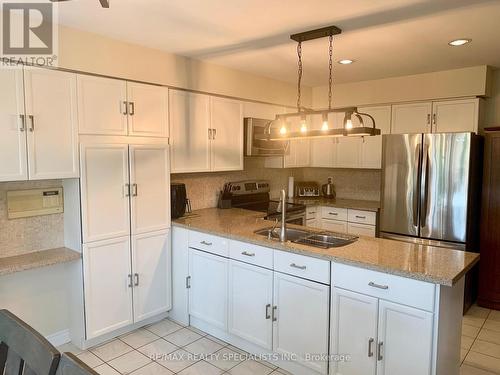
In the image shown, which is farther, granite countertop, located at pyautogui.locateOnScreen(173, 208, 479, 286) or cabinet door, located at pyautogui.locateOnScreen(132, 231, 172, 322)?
cabinet door, located at pyautogui.locateOnScreen(132, 231, 172, 322)

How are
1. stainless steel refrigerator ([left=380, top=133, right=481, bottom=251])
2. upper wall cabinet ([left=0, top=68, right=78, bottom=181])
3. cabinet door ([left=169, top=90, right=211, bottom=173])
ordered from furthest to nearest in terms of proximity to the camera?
stainless steel refrigerator ([left=380, top=133, right=481, bottom=251]), cabinet door ([left=169, top=90, right=211, bottom=173]), upper wall cabinet ([left=0, top=68, right=78, bottom=181])

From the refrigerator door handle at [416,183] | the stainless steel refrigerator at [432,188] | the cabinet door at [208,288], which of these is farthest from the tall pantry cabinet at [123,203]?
the refrigerator door handle at [416,183]

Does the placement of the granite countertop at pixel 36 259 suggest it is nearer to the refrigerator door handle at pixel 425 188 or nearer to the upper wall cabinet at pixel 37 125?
the upper wall cabinet at pixel 37 125

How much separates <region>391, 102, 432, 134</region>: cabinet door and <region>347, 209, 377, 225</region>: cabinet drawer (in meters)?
0.99

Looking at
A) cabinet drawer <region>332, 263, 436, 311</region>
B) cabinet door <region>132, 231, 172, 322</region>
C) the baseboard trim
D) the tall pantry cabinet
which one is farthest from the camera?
cabinet door <region>132, 231, 172, 322</region>

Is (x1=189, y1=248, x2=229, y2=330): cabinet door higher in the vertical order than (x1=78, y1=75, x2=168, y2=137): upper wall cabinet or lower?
lower

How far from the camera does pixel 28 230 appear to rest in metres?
2.76

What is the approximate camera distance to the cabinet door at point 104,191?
2.71 m

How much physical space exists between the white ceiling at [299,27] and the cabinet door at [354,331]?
5.86 ft

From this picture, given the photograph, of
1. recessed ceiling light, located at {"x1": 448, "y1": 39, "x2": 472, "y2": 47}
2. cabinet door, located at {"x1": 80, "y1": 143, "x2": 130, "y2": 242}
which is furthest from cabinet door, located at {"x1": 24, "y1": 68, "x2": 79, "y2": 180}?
recessed ceiling light, located at {"x1": 448, "y1": 39, "x2": 472, "y2": 47}

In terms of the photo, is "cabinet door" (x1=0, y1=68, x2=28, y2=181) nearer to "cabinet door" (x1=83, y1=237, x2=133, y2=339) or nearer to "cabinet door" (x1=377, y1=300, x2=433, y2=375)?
"cabinet door" (x1=83, y1=237, x2=133, y2=339)

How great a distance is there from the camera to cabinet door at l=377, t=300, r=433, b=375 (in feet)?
6.42

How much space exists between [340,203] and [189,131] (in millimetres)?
2194

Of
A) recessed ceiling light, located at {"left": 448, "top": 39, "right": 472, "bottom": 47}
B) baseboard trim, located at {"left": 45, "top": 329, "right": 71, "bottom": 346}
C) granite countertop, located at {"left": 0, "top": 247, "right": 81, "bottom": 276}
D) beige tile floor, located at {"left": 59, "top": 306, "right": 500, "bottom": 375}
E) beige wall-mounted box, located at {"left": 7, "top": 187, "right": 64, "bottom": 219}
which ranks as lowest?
beige tile floor, located at {"left": 59, "top": 306, "right": 500, "bottom": 375}
